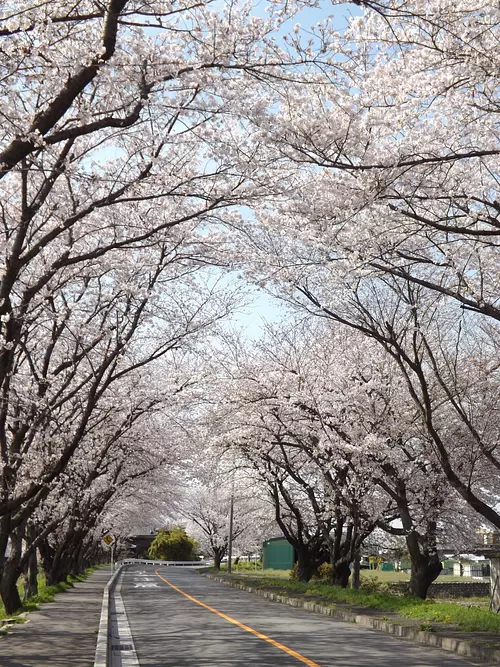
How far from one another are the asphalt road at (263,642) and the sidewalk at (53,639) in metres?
0.91

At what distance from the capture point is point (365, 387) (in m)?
19.4

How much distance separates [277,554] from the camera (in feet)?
217

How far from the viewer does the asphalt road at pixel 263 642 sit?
10.1 m

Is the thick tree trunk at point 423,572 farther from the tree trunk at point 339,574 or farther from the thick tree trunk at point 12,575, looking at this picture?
the thick tree trunk at point 12,575

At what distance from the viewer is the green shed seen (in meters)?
63.8

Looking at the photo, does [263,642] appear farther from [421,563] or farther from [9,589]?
[421,563]

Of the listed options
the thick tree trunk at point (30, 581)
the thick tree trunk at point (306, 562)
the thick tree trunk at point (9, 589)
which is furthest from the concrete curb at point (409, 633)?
the thick tree trunk at point (30, 581)

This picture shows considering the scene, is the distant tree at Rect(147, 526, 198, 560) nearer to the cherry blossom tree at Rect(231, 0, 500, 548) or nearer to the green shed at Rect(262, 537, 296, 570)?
the green shed at Rect(262, 537, 296, 570)

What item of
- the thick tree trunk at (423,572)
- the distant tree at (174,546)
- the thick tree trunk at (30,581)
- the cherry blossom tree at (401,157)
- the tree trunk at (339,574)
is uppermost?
the cherry blossom tree at (401,157)

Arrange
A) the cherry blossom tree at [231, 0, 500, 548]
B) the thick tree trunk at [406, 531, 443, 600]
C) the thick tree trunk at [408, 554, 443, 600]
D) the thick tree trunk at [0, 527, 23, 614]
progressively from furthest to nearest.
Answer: the thick tree trunk at [408, 554, 443, 600]
the thick tree trunk at [406, 531, 443, 600]
the thick tree trunk at [0, 527, 23, 614]
the cherry blossom tree at [231, 0, 500, 548]

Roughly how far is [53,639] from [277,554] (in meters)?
56.2

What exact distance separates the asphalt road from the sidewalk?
2.98ft

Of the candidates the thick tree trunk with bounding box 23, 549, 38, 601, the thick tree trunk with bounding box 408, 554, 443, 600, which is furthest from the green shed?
the thick tree trunk with bounding box 408, 554, 443, 600

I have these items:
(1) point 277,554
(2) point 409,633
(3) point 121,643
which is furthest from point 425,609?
(1) point 277,554
